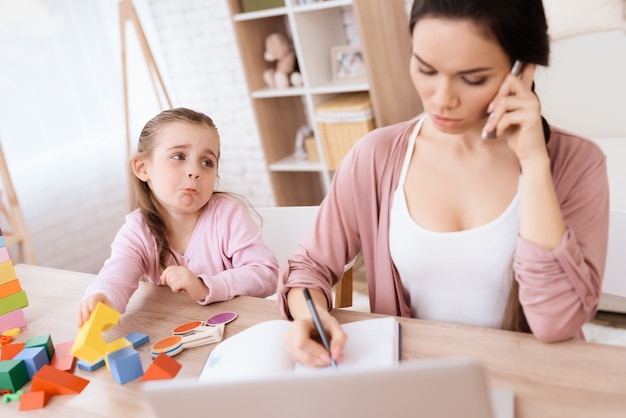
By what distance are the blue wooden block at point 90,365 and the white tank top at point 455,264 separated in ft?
1.89

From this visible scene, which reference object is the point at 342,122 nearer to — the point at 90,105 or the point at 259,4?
the point at 259,4

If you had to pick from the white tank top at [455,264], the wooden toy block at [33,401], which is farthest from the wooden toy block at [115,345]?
the white tank top at [455,264]

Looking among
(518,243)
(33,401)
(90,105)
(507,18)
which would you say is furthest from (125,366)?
(90,105)

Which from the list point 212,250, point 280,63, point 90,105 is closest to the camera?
point 212,250

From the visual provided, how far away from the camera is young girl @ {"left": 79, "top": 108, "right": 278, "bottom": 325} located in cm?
146

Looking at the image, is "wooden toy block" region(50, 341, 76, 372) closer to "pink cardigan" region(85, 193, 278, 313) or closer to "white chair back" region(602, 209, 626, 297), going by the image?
"pink cardigan" region(85, 193, 278, 313)

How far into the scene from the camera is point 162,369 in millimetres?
→ 1072

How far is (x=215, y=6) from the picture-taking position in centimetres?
371

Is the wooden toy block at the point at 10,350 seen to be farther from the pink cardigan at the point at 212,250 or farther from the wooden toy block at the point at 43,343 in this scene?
the pink cardigan at the point at 212,250

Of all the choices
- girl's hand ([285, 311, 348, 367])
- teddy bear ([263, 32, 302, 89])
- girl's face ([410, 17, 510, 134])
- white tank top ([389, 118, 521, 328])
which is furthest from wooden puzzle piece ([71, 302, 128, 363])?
teddy bear ([263, 32, 302, 89])

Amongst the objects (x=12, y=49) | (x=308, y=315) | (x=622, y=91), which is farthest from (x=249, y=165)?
(x=308, y=315)

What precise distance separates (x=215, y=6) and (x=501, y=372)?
3.26 m

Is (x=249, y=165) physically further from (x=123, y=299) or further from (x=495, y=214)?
(x=495, y=214)

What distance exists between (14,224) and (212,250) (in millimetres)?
2014
